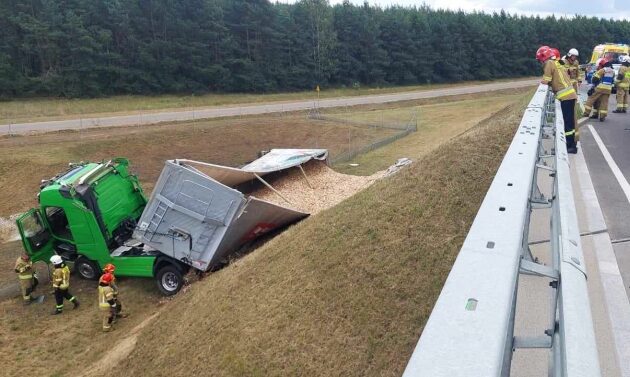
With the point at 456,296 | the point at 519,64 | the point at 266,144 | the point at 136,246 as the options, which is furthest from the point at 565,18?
the point at 456,296

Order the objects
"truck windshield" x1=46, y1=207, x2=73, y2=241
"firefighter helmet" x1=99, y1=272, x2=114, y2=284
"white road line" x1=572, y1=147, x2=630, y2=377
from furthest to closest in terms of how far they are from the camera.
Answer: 1. "truck windshield" x1=46, y1=207, x2=73, y2=241
2. "firefighter helmet" x1=99, y1=272, x2=114, y2=284
3. "white road line" x1=572, y1=147, x2=630, y2=377

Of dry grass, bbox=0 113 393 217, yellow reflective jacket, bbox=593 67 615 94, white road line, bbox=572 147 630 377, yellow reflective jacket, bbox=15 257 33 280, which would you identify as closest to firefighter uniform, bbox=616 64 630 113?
yellow reflective jacket, bbox=593 67 615 94

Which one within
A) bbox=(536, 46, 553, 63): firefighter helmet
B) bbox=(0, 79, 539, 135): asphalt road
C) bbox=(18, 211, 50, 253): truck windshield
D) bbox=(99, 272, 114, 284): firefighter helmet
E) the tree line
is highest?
the tree line

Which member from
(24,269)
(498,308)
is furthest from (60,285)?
(498,308)

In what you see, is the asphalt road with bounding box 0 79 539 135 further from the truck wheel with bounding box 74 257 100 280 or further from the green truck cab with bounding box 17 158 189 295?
the truck wheel with bounding box 74 257 100 280

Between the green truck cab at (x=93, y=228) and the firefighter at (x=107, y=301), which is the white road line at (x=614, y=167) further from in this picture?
the firefighter at (x=107, y=301)
